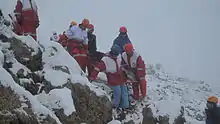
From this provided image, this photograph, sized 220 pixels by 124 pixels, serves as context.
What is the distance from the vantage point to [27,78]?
702cm

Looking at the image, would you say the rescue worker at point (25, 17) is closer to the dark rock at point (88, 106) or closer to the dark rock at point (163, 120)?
the dark rock at point (88, 106)

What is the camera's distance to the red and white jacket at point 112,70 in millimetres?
9359

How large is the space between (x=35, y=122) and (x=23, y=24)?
446cm

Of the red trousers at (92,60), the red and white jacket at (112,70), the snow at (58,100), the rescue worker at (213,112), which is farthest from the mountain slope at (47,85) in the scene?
the rescue worker at (213,112)

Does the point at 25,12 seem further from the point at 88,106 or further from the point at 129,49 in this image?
the point at 88,106

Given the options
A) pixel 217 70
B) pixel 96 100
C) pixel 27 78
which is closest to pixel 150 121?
pixel 96 100

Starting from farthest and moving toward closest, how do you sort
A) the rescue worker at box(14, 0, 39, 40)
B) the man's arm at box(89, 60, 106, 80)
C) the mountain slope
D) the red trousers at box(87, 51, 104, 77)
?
the red trousers at box(87, 51, 104, 77) → the man's arm at box(89, 60, 106, 80) → the rescue worker at box(14, 0, 39, 40) → the mountain slope

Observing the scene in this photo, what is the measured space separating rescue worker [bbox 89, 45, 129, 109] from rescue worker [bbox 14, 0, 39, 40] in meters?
2.03

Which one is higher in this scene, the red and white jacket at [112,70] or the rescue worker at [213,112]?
the red and white jacket at [112,70]

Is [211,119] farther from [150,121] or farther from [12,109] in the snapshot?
[12,109]

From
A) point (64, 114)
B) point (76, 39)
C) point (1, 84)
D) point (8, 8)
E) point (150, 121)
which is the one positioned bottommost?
point (150, 121)

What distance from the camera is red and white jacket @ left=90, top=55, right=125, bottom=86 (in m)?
9.36

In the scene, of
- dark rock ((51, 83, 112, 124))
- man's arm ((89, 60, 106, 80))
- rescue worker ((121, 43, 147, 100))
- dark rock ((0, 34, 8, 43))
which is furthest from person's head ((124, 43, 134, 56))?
dark rock ((0, 34, 8, 43))

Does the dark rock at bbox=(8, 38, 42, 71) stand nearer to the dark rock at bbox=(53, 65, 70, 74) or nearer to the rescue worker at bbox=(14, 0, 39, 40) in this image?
the dark rock at bbox=(53, 65, 70, 74)
